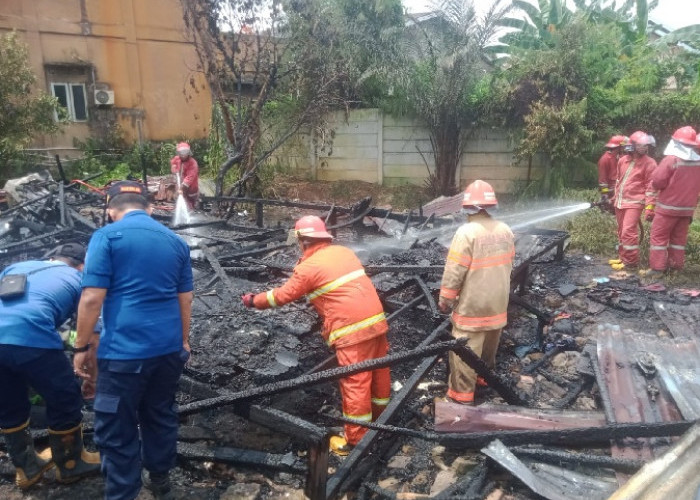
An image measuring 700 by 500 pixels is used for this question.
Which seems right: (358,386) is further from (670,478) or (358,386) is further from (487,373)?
(670,478)

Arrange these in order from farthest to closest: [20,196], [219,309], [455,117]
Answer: [455,117] → [20,196] → [219,309]

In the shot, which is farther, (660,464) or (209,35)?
(209,35)

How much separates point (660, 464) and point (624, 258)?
5037 millimetres


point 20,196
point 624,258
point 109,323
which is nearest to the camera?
point 109,323

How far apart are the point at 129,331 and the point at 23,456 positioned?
1231mm

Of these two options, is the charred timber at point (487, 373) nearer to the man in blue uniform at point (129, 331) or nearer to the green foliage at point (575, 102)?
the man in blue uniform at point (129, 331)

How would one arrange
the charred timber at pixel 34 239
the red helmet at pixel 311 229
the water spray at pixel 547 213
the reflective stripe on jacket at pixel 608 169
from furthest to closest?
the water spray at pixel 547 213 → the reflective stripe on jacket at pixel 608 169 → the charred timber at pixel 34 239 → the red helmet at pixel 311 229

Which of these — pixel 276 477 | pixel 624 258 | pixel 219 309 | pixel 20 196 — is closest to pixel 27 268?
pixel 219 309

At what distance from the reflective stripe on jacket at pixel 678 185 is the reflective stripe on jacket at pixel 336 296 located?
15.7 feet

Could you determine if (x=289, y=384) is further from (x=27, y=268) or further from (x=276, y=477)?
(x=27, y=268)

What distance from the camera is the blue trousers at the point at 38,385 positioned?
2.67 m

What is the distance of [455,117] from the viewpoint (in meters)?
11.4

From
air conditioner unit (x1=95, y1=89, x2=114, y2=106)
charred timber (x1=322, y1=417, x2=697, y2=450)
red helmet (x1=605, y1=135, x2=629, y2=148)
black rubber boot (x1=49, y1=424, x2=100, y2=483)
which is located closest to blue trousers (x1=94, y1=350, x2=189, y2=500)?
black rubber boot (x1=49, y1=424, x2=100, y2=483)

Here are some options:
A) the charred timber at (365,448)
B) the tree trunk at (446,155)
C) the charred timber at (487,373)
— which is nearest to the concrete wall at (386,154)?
the tree trunk at (446,155)
